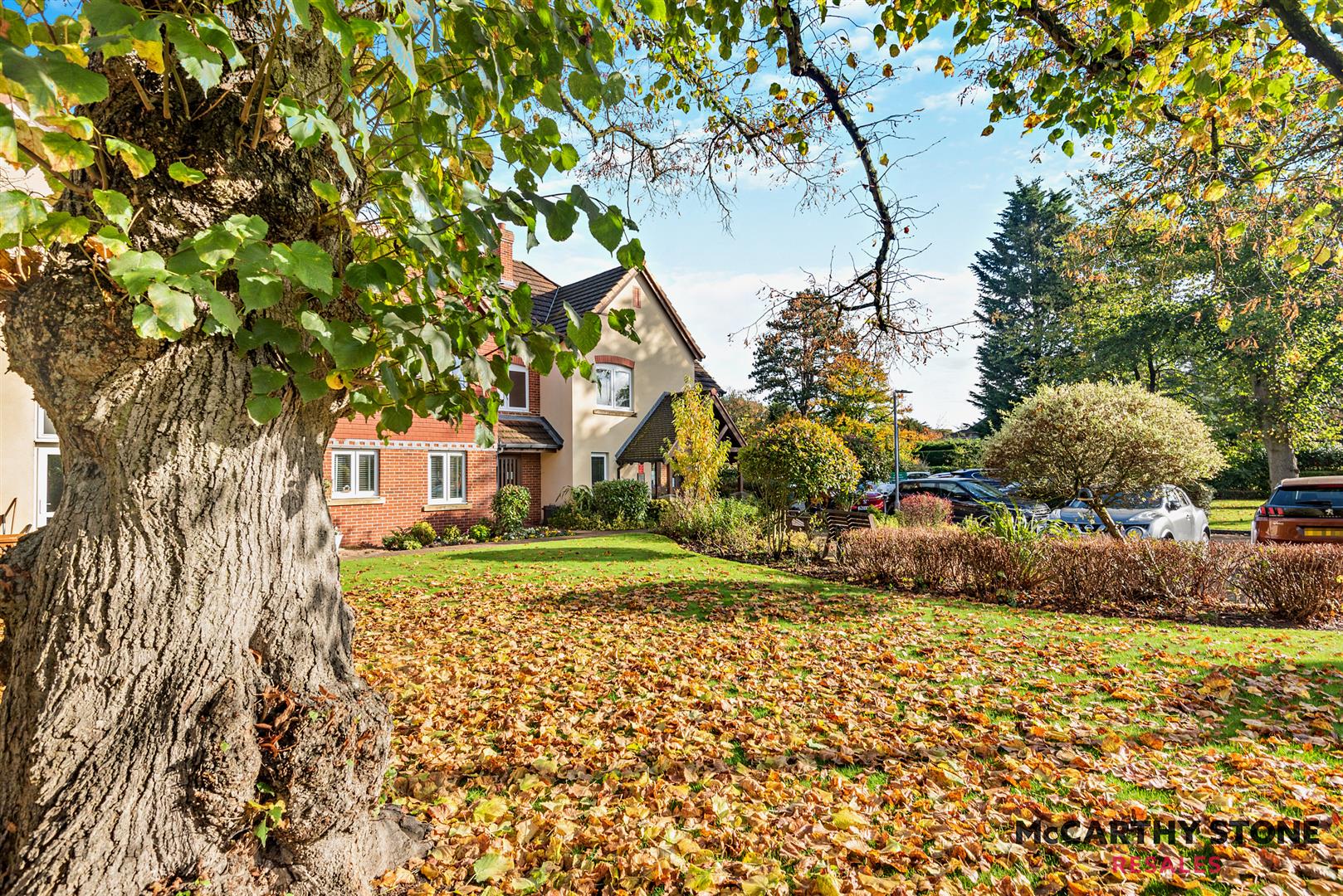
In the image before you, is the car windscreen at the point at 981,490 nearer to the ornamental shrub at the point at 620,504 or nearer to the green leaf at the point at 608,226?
→ the ornamental shrub at the point at 620,504

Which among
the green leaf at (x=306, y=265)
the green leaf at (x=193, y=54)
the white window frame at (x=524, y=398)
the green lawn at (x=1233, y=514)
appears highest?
the white window frame at (x=524, y=398)

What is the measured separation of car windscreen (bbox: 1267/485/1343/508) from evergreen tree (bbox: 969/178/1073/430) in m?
28.8

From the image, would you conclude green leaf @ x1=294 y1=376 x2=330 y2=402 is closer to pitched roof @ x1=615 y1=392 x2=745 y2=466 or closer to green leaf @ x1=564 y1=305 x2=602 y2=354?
green leaf @ x1=564 y1=305 x2=602 y2=354

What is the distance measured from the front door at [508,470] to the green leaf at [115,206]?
61.2 ft

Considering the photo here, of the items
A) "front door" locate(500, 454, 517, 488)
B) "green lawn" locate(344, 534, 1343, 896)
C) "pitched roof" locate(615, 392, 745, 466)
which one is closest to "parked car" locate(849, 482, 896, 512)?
"pitched roof" locate(615, 392, 745, 466)

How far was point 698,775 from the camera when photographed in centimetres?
366

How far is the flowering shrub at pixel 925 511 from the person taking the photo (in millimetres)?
16438

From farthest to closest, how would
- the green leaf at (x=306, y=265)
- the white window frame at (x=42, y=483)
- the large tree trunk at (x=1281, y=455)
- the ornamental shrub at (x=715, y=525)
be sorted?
the large tree trunk at (x=1281, y=455), the ornamental shrub at (x=715, y=525), the white window frame at (x=42, y=483), the green leaf at (x=306, y=265)

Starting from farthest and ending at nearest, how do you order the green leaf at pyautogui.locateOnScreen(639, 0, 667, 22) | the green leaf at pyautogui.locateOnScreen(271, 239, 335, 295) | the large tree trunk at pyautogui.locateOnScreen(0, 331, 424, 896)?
the green leaf at pyautogui.locateOnScreen(639, 0, 667, 22), the large tree trunk at pyautogui.locateOnScreen(0, 331, 424, 896), the green leaf at pyautogui.locateOnScreen(271, 239, 335, 295)

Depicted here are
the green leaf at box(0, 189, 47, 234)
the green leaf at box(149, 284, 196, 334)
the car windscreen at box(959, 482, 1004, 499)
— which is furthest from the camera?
the car windscreen at box(959, 482, 1004, 499)

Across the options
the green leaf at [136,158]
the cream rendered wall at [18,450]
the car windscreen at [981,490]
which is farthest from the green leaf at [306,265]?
the car windscreen at [981,490]

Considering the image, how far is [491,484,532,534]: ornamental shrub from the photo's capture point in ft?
59.2

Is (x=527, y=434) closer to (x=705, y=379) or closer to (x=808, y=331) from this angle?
(x=705, y=379)

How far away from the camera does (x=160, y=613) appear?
2168 millimetres
